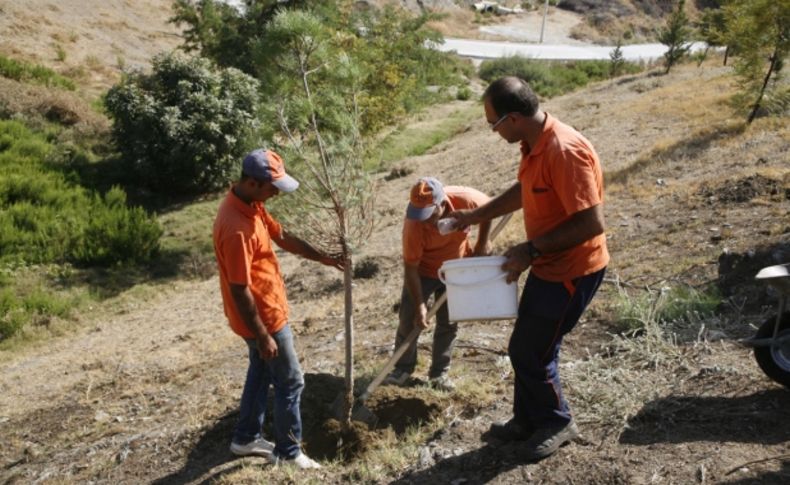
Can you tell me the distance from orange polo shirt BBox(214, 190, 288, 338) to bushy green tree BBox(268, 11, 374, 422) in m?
0.52

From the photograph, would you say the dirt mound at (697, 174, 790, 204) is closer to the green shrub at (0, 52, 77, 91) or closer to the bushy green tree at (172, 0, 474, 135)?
the bushy green tree at (172, 0, 474, 135)

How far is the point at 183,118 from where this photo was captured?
13.7 meters

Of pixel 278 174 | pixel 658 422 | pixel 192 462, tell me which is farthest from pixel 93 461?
pixel 658 422

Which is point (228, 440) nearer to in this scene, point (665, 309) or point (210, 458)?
point (210, 458)

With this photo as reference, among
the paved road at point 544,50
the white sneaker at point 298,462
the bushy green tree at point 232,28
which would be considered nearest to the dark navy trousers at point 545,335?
the white sneaker at point 298,462

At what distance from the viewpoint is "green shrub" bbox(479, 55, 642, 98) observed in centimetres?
2612

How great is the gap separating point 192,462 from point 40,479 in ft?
3.20

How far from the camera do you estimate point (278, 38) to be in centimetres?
417

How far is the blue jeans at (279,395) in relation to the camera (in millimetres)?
3674

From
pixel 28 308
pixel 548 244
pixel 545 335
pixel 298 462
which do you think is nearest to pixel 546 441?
pixel 545 335

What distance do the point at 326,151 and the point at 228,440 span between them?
6.02ft

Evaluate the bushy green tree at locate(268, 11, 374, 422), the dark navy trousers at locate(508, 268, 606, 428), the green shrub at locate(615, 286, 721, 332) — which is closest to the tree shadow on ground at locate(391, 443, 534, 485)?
the dark navy trousers at locate(508, 268, 606, 428)

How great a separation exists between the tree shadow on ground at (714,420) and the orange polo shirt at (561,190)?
0.98m

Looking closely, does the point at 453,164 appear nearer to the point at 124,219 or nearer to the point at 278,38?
the point at 124,219
